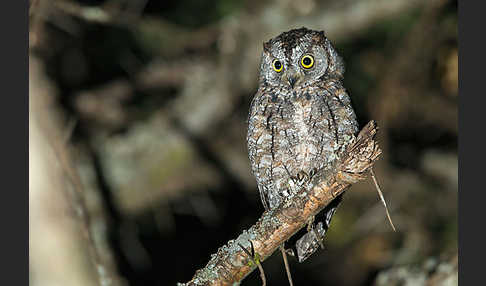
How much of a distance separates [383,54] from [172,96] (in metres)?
2.92

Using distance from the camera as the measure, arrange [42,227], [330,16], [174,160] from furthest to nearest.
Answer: [174,160] < [330,16] < [42,227]

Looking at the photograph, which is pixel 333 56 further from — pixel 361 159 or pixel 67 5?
pixel 67 5

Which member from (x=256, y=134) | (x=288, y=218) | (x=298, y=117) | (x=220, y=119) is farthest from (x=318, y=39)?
→ (x=220, y=119)

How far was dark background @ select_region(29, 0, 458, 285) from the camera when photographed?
6.08 meters

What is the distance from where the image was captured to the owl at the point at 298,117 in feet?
11.3

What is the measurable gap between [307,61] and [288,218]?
53.1 inches

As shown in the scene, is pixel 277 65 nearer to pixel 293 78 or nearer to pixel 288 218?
pixel 293 78

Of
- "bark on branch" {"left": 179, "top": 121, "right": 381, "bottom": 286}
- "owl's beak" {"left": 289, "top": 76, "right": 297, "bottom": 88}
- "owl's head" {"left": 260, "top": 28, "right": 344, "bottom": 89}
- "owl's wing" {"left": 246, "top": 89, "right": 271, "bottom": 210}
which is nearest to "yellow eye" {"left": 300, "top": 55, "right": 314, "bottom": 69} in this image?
"owl's head" {"left": 260, "top": 28, "right": 344, "bottom": 89}

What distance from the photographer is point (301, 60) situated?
3.69 meters

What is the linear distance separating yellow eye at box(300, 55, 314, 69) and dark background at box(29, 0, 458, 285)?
94.5 inches

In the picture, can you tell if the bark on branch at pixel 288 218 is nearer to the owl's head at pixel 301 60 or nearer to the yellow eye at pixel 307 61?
the owl's head at pixel 301 60

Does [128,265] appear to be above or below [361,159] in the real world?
above

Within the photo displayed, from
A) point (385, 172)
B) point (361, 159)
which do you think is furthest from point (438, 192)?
point (361, 159)

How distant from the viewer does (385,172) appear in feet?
20.2
